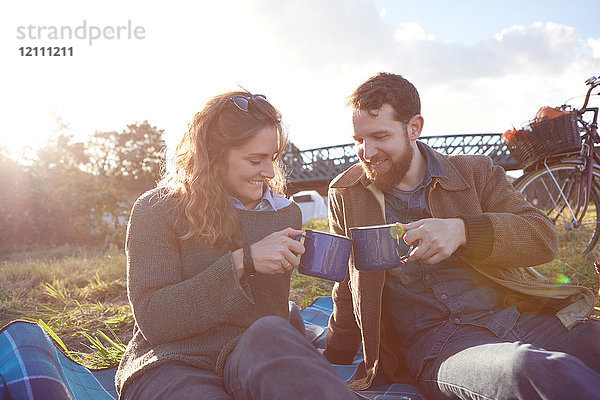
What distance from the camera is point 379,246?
1740 mm

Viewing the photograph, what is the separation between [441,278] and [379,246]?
1.81ft

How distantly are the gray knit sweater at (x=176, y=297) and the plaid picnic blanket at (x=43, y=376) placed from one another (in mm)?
268

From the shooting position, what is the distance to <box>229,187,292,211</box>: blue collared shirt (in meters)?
2.13

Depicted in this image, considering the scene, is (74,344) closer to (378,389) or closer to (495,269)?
(378,389)

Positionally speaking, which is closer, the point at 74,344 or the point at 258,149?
the point at 258,149

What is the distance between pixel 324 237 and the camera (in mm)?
1715

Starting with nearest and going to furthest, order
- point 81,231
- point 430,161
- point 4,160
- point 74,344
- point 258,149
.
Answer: point 258,149 → point 430,161 → point 74,344 → point 81,231 → point 4,160

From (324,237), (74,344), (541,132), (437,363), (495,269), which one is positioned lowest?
(74,344)

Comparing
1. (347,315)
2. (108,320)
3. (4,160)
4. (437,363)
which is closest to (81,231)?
(4,160)

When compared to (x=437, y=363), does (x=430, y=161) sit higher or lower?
higher

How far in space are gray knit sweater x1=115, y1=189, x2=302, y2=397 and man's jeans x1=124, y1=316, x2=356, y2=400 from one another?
3.5 inches

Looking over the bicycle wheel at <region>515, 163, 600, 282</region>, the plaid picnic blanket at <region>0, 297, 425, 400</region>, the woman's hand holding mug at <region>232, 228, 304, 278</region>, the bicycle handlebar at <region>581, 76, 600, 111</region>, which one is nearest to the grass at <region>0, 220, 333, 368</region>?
the plaid picnic blanket at <region>0, 297, 425, 400</region>

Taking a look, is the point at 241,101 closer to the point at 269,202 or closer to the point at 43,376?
the point at 269,202

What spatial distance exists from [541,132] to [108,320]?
13.7 feet
